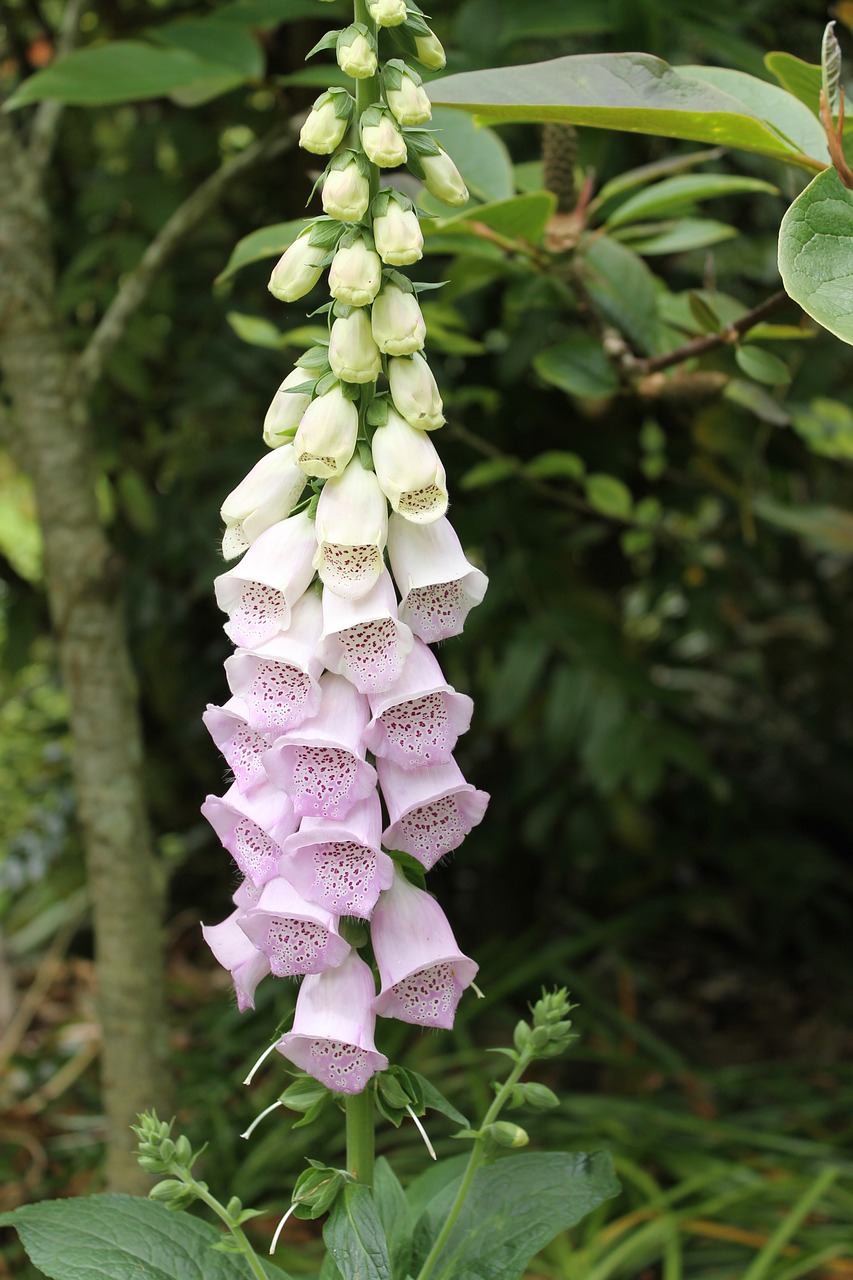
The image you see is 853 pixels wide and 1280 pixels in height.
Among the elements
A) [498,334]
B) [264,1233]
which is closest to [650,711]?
[498,334]

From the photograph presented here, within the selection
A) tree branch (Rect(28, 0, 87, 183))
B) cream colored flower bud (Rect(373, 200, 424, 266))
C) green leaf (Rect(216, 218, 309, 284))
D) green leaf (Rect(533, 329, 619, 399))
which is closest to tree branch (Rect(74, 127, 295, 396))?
tree branch (Rect(28, 0, 87, 183))

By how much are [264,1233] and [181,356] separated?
4.62 ft

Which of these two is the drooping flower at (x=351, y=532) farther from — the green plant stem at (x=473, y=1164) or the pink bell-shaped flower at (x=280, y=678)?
the green plant stem at (x=473, y=1164)

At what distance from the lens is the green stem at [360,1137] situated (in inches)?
31.4

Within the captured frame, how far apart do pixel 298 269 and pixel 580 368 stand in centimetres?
53

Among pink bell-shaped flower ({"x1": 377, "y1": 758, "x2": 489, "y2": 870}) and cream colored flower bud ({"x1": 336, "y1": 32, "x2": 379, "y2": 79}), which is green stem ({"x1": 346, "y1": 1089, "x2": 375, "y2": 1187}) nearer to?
pink bell-shaped flower ({"x1": 377, "y1": 758, "x2": 489, "y2": 870})

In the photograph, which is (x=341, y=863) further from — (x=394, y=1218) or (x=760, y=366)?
(x=760, y=366)

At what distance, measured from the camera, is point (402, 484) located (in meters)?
0.72

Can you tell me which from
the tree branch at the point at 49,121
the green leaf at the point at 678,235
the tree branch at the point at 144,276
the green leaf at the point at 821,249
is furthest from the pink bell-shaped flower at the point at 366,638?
the tree branch at the point at 49,121

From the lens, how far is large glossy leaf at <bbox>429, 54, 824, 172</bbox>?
30.0 inches

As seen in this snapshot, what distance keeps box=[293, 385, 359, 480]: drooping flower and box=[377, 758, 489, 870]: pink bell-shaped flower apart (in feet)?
0.68

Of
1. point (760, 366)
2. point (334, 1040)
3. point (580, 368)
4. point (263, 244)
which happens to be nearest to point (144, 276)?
point (263, 244)

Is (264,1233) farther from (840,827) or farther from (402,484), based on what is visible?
(840,827)

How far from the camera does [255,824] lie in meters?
0.78
